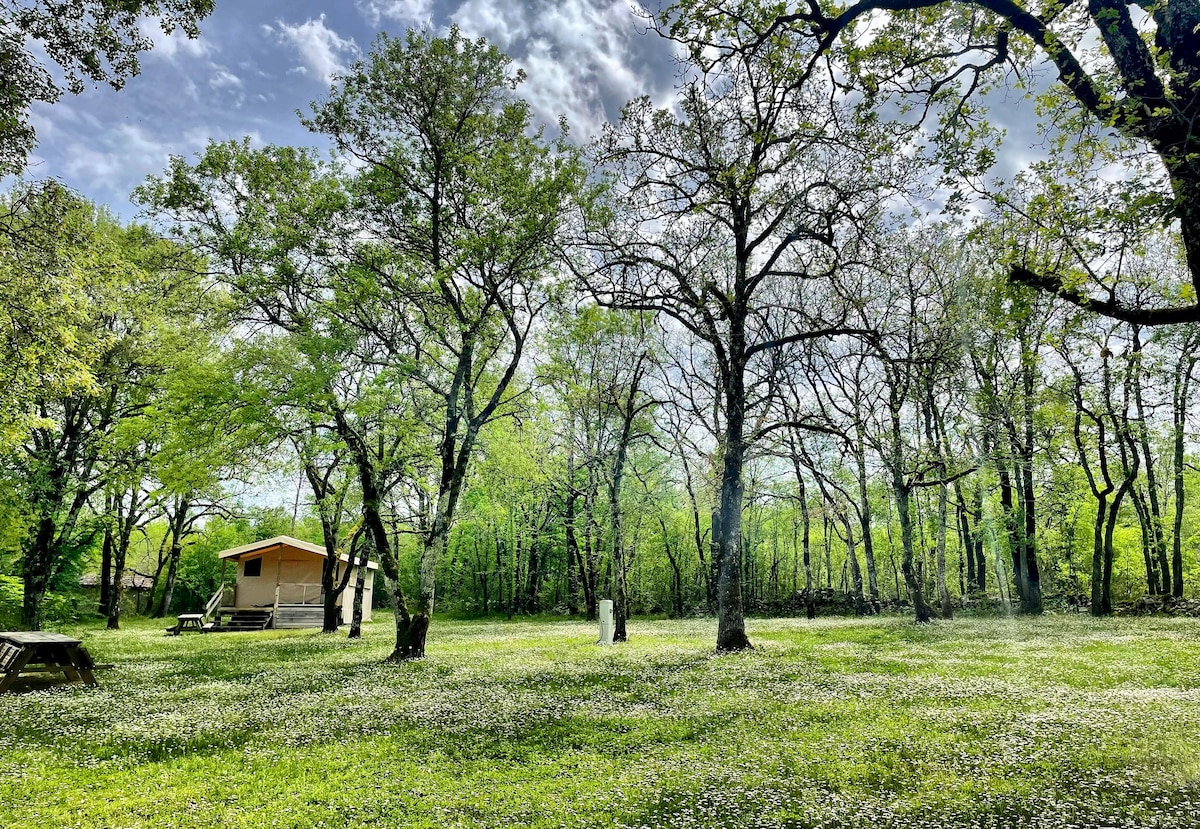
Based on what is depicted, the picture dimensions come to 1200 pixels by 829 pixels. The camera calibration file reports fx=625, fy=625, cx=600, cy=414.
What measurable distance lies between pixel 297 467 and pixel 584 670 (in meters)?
14.0

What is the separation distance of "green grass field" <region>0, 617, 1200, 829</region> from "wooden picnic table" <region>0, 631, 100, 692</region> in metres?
0.66

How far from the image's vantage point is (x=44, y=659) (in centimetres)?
1367

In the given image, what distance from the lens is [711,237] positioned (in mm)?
18859

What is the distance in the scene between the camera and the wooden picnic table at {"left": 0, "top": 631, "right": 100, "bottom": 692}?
12750mm

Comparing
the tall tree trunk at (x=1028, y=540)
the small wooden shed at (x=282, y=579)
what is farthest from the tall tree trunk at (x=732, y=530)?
the small wooden shed at (x=282, y=579)

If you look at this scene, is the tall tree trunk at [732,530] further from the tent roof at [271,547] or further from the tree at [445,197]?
the tent roof at [271,547]

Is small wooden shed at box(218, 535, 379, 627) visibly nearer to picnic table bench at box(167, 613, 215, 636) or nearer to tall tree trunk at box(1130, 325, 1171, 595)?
picnic table bench at box(167, 613, 215, 636)

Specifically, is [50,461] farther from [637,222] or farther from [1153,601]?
[1153,601]

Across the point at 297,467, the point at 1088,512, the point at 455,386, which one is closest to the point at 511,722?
the point at 455,386

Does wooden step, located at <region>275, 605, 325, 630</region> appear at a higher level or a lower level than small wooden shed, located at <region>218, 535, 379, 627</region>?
lower

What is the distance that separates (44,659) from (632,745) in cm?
1381

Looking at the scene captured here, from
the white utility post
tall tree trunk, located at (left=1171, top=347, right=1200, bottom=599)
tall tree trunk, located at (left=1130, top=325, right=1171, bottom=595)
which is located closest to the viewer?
the white utility post

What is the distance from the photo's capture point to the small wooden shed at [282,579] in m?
37.7

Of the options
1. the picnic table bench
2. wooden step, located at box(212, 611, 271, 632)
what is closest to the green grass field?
the picnic table bench
